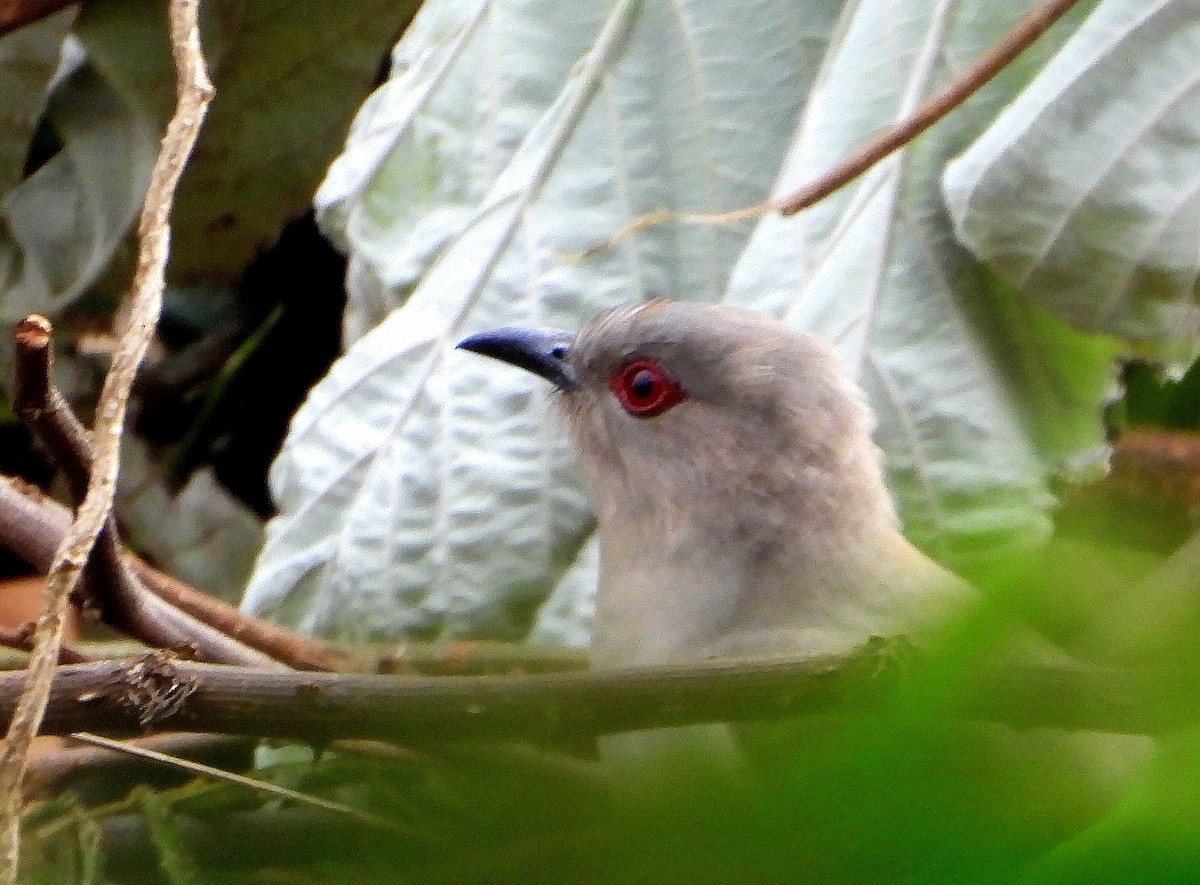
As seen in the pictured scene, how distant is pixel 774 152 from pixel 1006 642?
236cm

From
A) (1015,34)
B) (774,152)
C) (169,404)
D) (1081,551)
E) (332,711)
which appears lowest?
(169,404)

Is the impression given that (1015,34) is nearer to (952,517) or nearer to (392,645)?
(952,517)

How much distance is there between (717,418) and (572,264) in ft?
1.41

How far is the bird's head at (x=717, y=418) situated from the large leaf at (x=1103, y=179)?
0.34 meters

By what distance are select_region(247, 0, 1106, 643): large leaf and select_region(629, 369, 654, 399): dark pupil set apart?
7.3 inches

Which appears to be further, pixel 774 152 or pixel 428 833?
pixel 774 152

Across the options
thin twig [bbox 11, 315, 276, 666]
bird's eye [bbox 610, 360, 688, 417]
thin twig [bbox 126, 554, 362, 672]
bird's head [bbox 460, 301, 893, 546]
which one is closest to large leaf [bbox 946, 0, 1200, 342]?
bird's head [bbox 460, 301, 893, 546]

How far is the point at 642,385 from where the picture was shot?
261 centimetres

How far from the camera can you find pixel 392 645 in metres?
2.47

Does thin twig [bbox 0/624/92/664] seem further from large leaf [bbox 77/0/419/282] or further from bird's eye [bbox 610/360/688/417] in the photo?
large leaf [bbox 77/0/419/282]

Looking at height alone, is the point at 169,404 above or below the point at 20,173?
below

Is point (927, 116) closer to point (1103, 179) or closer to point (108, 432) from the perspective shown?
point (1103, 179)

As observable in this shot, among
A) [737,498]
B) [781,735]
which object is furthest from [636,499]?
[781,735]

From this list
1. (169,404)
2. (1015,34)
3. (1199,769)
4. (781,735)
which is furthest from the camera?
(169,404)
